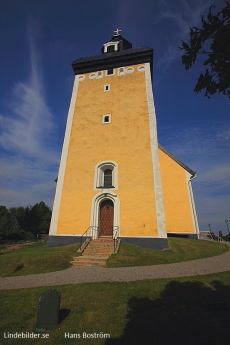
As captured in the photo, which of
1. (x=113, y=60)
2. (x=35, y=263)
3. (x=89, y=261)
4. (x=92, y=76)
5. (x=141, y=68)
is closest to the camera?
(x=35, y=263)

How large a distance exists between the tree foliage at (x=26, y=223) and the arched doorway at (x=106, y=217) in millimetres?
25987

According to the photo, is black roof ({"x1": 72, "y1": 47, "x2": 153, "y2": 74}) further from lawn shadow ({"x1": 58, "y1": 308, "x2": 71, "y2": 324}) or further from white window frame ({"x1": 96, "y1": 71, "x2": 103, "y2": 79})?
lawn shadow ({"x1": 58, "y1": 308, "x2": 71, "y2": 324})

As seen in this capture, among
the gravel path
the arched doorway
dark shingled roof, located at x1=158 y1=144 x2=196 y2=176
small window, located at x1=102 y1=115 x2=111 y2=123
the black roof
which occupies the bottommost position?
the gravel path

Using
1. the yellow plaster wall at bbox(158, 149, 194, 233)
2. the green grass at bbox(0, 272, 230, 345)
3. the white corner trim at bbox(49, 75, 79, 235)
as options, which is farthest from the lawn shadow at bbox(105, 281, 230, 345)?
the yellow plaster wall at bbox(158, 149, 194, 233)

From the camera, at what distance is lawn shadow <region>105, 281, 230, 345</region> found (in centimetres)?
337

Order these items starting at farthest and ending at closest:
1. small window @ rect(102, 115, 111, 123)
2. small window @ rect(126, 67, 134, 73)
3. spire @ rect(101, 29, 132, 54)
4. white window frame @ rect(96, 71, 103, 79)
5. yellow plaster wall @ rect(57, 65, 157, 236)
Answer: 1. spire @ rect(101, 29, 132, 54)
2. white window frame @ rect(96, 71, 103, 79)
3. small window @ rect(126, 67, 134, 73)
4. small window @ rect(102, 115, 111, 123)
5. yellow plaster wall @ rect(57, 65, 157, 236)

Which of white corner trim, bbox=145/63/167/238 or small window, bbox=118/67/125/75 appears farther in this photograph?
small window, bbox=118/67/125/75

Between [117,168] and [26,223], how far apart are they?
32.0 m

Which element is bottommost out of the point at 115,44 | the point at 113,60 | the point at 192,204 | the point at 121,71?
the point at 192,204

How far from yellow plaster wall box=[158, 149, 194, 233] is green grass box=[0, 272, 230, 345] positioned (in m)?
10.4

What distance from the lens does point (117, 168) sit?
14516 millimetres

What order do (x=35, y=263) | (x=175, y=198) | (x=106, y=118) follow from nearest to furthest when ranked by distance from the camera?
(x=35, y=263) < (x=106, y=118) < (x=175, y=198)

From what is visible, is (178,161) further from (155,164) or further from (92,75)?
(92,75)

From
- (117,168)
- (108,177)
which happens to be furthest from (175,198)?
(108,177)
